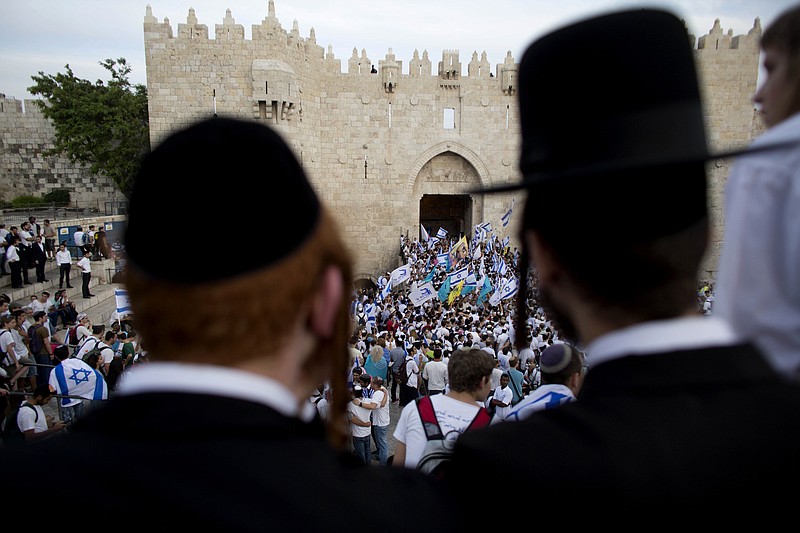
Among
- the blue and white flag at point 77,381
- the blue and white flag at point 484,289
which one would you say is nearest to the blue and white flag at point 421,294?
the blue and white flag at point 484,289

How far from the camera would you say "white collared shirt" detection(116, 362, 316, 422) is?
777 mm

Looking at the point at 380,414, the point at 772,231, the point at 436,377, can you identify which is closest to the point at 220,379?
the point at 772,231

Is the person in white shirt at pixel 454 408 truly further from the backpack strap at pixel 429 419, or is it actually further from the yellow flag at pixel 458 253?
the yellow flag at pixel 458 253

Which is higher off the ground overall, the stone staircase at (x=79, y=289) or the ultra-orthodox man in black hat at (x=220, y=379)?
A: the ultra-orthodox man in black hat at (x=220, y=379)

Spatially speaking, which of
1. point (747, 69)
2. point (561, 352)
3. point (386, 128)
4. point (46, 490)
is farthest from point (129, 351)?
point (747, 69)

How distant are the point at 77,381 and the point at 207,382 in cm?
597

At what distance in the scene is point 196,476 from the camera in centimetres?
71

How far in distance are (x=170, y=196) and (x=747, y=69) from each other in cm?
2563

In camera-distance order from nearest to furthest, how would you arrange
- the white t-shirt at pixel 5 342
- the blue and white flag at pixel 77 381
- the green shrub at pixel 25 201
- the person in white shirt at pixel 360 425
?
the blue and white flag at pixel 77 381, the person in white shirt at pixel 360 425, the white t-shirt at pixel 5 342, the green shrub at pixel 25 201

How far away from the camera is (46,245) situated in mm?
14656

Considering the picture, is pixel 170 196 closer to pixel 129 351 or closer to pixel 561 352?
pixel 561 352

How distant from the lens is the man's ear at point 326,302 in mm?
864

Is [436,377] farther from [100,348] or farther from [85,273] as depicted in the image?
[85,273]

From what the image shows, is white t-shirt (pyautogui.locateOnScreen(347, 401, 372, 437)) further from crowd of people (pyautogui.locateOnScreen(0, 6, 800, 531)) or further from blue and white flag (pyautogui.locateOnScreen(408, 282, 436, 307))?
blue and white flag (pyautogui.locateOnScreen(408, 282, 436, 307))
